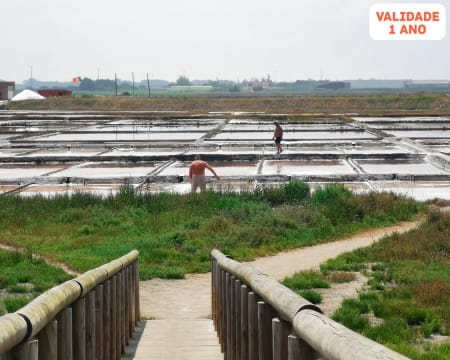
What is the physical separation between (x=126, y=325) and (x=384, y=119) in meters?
54.0

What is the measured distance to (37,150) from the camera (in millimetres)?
36438

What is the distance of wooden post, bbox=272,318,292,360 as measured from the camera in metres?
3.32

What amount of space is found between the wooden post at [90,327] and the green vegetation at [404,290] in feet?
10.0

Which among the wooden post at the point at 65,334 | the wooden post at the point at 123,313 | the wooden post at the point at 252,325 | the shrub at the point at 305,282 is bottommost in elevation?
the shrub at the point at 305,282

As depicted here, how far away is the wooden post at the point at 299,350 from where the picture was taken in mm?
2865

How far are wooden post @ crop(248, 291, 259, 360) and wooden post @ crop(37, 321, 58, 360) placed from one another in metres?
1.26

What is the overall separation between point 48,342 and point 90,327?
1428 mm

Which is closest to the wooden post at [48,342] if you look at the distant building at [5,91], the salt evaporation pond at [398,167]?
the salt evaporation pond at [398,167]

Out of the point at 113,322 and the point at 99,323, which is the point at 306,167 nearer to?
the point at 113,322

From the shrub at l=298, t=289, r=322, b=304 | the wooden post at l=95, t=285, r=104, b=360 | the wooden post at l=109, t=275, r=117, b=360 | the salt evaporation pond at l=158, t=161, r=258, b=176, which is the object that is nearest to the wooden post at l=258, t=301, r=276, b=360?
the wooden post at l=95, t=285, r=104, b=360

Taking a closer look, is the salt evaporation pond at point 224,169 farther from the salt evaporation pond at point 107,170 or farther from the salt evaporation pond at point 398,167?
the salt evaporation pond at point 398,167

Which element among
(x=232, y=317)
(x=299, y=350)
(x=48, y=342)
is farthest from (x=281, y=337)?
(x=232, y=317)

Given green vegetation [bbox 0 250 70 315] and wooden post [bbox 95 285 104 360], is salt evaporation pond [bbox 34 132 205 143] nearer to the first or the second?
green vegetation [bbox 0 250 70 315]

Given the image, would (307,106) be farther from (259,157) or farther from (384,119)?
(259,157)
